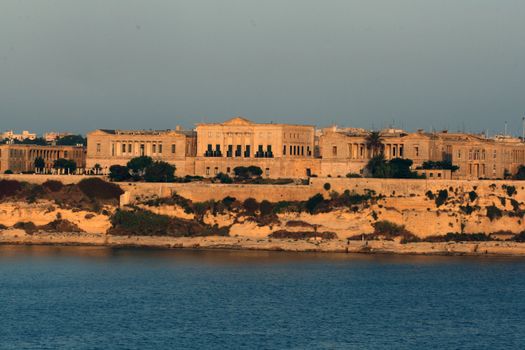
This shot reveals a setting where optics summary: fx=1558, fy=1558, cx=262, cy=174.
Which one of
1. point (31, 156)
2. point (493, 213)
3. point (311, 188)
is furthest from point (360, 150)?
point (31, 156)

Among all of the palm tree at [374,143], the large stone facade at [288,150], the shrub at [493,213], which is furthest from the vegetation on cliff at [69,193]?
the shrub at [493,213]

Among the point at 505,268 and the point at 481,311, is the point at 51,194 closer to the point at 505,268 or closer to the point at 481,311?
the point at 505,268

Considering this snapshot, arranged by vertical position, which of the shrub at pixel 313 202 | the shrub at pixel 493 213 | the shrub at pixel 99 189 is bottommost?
the shrub at pixel 493 213

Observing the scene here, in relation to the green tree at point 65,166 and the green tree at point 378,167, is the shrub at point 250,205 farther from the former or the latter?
the green tree at point 65,166

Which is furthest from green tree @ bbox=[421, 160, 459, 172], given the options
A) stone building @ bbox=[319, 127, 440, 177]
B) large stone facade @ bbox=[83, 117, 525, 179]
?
stone building @ bbox=[319, 127, 440, 177]

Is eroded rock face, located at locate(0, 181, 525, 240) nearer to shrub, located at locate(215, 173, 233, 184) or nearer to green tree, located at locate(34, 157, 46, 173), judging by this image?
shrub, located at locate(215, 173, 233, 184)

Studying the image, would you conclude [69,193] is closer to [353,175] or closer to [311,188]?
[311,188]
